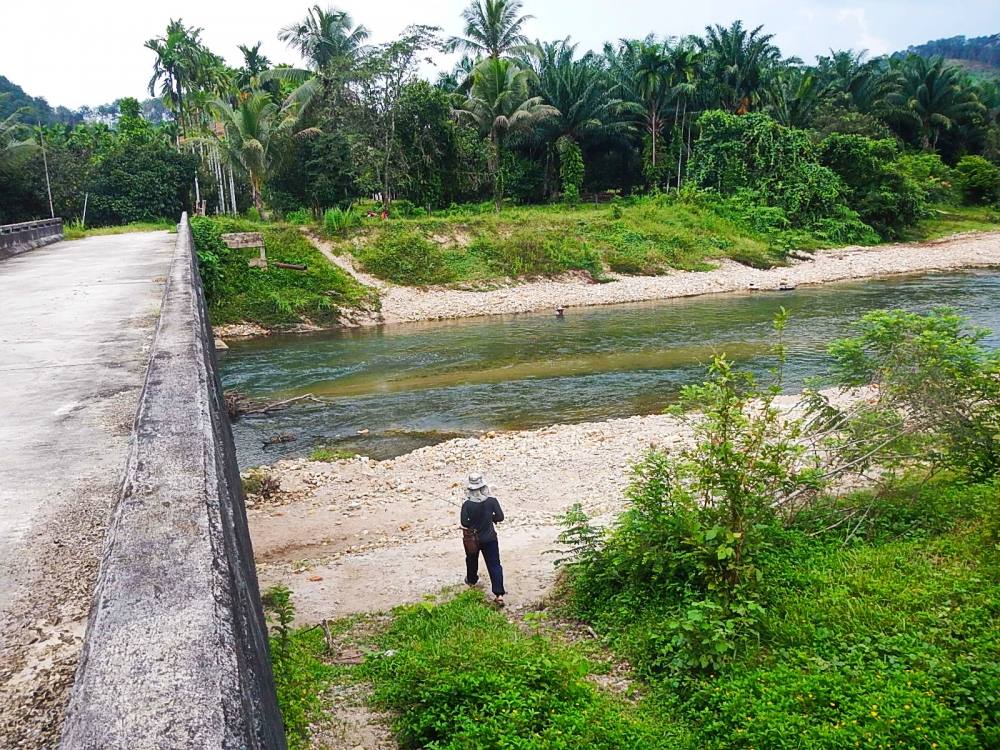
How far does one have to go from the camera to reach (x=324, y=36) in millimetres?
33844

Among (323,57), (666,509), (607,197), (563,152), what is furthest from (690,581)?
(607,197)

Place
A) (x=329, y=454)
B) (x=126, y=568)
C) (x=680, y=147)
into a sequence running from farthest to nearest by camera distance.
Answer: (x=680, y=147) < (x=329, y=454) < (x=126, y=568)

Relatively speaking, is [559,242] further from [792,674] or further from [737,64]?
[792,674]

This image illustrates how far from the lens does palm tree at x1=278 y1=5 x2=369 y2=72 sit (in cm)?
3378

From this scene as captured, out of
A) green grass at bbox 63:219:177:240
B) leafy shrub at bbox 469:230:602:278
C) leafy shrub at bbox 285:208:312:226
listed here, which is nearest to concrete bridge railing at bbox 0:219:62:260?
green grass at bbox 63:219:177:240

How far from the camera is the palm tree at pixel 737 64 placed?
40781 millimetres

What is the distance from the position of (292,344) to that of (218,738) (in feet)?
76.6

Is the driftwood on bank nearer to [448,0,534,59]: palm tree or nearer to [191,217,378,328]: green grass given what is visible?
[191,217,378,328]: green grass

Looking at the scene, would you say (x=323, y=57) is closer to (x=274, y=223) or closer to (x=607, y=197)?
(x=274, y=223)

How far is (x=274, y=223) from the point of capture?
102 feet

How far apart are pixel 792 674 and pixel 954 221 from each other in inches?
1872

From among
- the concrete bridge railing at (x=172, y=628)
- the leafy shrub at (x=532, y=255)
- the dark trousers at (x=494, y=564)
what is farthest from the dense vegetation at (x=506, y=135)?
the concrete bridge railing at (x=172, y=628)

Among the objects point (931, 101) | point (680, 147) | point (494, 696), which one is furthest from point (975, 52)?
point (494, 696)

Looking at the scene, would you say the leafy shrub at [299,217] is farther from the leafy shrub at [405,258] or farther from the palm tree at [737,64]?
the palm tree at [737,64]
